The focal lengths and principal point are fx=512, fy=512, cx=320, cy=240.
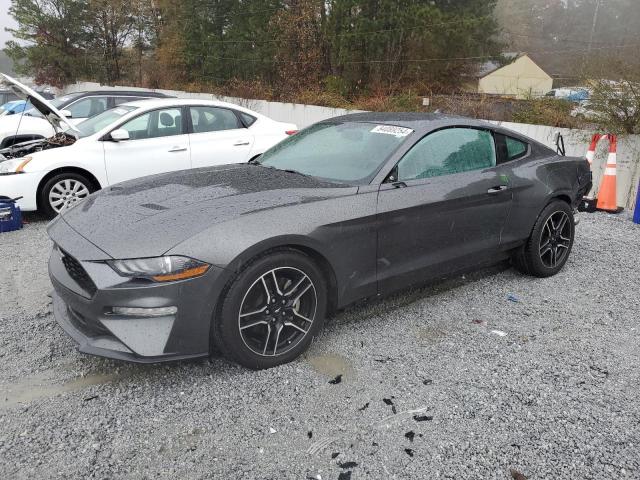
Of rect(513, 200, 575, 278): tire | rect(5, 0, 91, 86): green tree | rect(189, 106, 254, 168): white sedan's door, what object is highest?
rect(5, 0, 91, 86): green tree

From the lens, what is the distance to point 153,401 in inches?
109

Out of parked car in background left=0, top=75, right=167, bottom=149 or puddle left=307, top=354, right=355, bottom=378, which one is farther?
parked car in background left=0, top=75, right=167, bottom=149

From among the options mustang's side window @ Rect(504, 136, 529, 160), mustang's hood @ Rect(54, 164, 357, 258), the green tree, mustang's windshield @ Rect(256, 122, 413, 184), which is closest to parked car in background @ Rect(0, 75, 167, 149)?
mustang's windshield @ Rect(256, 122, 413, 184)

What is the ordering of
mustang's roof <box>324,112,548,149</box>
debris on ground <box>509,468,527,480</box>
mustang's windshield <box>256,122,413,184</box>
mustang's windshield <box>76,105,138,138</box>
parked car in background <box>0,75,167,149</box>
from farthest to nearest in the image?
parked car in background <box>0,75,167,149</box>, mustang's windshield <box>76,105,138,138</box>, mustang's roof <box>324,112,548,149</box>, mustang's windshield <box>256,122,413,184</box>, debris on ground <box>509,468,527,480</box>

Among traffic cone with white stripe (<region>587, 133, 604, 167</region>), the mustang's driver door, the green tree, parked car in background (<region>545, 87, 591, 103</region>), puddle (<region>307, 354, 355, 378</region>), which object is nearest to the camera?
puddle (<region>307, 354, 355, 378</region>)

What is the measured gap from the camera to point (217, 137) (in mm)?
6953

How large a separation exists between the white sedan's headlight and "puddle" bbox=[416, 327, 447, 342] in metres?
5.12

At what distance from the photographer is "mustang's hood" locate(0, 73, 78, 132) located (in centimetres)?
619

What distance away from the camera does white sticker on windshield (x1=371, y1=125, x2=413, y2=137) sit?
3.68m

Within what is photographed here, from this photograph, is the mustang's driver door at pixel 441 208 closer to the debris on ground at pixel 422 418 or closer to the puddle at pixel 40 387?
the debris on ground at pixel 422 418

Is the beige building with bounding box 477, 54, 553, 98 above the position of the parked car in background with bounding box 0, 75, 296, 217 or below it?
above

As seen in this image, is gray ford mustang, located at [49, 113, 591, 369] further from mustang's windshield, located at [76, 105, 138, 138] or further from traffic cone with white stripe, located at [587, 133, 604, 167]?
traffic cone with white stripe, located at [587, 133, 604, 167]

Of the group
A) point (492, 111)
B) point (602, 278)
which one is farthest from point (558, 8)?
point (602, 278)

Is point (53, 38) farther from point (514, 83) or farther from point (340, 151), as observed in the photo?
point (340, 151)
